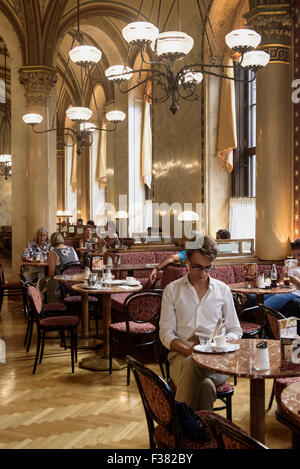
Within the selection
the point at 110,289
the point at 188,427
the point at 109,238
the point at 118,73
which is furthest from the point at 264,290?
the point at 109,238

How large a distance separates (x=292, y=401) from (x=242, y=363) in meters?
0.53

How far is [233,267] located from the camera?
285 inches

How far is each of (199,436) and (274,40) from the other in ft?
20.3

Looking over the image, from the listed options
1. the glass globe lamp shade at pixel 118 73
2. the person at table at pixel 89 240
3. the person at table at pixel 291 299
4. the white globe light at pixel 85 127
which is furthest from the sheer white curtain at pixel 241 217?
the person at table at pixel 291 299

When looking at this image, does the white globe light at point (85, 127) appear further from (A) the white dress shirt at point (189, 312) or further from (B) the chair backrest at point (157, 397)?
(B) the chair backrest at point (157, 397)

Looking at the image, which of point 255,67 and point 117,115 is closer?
point 255,67

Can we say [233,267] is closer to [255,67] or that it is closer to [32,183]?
[255,67]

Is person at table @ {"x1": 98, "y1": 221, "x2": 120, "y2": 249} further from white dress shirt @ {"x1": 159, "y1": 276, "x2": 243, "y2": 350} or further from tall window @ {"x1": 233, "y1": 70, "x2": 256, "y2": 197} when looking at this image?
white dress shirt @ {"x1": 159, "y1": 276, "x2": 243, "y2": 350}

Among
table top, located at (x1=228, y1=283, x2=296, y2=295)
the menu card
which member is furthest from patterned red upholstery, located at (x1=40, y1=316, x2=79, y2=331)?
the menu card

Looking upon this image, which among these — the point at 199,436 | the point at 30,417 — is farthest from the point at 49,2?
the point at 199,436

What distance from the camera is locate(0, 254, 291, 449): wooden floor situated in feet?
11.7

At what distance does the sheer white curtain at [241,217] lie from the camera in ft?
31.9

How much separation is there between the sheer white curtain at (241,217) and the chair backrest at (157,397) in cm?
743
